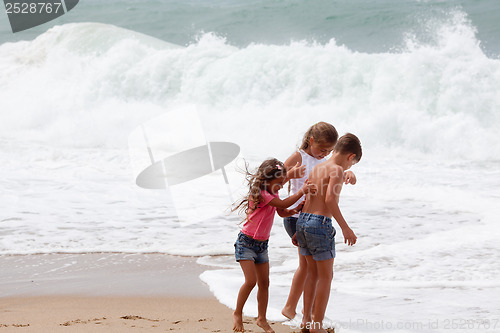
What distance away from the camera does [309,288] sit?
3.23 metres

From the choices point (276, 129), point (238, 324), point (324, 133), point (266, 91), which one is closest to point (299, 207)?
point (324, 133)

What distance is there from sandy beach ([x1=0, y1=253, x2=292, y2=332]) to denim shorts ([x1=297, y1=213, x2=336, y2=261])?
1.82 feet

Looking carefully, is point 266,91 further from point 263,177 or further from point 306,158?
point 263,177

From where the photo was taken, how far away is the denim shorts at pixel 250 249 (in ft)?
10.5

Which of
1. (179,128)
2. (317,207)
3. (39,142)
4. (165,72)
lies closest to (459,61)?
(179,128)

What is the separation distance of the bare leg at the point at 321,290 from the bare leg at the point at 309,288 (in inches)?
2.9

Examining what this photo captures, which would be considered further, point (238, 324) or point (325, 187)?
point (238, 324)

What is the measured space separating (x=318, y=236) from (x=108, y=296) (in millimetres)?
1782

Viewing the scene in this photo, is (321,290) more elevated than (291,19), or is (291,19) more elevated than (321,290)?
(291,19)

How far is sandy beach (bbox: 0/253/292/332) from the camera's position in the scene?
3.42 metres

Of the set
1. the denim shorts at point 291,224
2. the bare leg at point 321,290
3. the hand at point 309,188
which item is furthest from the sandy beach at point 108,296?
the hand at point 309,188

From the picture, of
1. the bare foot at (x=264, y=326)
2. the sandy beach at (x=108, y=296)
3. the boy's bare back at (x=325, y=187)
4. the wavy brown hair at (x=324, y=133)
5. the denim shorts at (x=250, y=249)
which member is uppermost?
the wavy brown hair at (x=324, y=133)

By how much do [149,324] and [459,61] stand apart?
40.5 ft

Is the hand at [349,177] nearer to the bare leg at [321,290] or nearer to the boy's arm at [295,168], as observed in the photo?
the boy's arm at [295,168]
